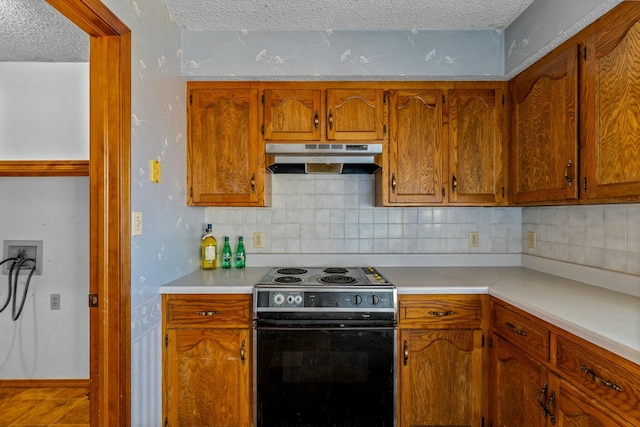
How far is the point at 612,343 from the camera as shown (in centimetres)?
103

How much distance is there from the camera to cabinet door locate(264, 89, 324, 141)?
219cm

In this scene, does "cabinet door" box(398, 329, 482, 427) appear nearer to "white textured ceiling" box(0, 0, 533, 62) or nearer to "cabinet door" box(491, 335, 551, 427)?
"cabinet door" box(491, 335, 551, 427)

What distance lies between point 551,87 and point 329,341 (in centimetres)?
169

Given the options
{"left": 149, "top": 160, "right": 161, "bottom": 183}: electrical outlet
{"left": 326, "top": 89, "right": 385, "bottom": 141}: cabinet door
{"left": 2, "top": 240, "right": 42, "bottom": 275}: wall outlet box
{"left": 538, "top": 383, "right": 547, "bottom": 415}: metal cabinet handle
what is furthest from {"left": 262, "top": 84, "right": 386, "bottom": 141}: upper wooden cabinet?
{"left": 2, "top": 240, "right": 42, "bottom": 275}: wall outlet box

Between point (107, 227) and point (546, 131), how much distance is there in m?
2.10

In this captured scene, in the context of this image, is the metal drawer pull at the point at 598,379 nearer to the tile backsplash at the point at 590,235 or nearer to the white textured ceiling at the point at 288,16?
the tile backsplash at the point at 590,235

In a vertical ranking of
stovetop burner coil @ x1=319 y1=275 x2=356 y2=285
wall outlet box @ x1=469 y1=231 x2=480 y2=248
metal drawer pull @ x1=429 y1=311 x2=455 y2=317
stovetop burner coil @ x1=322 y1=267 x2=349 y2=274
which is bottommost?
metal drawer pull @ x1=429 y1=311 x2=455 y2=317

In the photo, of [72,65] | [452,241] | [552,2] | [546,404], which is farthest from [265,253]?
[552,2]

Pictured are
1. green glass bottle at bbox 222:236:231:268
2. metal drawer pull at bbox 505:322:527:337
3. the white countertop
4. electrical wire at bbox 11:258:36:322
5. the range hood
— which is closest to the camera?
the white countertop

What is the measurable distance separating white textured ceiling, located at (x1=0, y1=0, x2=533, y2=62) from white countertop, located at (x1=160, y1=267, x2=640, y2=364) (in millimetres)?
1488

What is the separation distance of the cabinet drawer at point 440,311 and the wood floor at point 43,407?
2083 mm

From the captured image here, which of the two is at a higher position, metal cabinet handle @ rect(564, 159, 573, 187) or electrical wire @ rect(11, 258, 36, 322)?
metal cabinet handle @ rect(564, 159, 573, 187)

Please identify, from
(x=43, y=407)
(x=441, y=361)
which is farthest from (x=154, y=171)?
(x=43, y=407)

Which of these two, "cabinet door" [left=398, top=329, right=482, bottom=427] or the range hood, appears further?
the range hood
